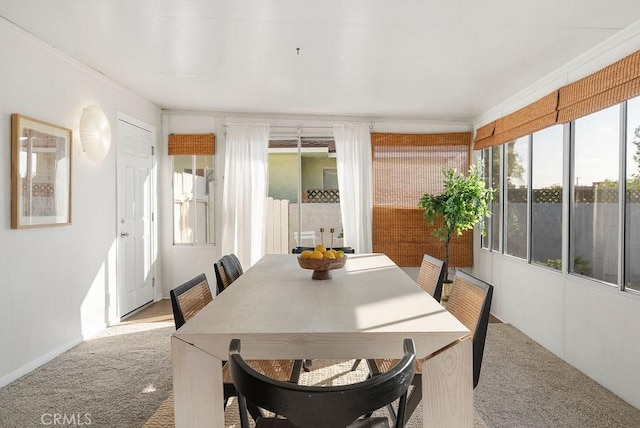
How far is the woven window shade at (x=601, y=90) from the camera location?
277 centimetres

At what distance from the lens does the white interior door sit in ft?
15.4

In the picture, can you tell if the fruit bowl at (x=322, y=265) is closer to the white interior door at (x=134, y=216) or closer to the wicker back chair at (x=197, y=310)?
the wicker back chair at (x=197, y=310)

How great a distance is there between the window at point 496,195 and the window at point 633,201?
2.19 meters

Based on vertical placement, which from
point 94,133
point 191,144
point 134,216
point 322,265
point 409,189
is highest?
point 191,144

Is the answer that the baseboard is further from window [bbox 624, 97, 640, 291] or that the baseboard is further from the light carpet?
window [bbox 624, 97, 640, 291]

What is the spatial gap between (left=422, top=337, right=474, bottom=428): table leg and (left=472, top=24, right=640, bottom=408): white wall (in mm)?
1905

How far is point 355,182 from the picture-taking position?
5828 mm

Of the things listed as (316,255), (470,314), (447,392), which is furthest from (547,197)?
(447,392)

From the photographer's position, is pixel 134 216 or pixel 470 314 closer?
pixel 470 314

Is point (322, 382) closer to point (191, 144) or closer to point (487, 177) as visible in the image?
point (487, 177)

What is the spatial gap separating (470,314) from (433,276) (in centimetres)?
77

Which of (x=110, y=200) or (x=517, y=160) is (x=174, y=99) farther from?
(x=517, y=160)

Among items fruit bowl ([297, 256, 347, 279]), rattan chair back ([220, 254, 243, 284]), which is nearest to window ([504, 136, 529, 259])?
fruit bowl ([297, 256, 347, 279])

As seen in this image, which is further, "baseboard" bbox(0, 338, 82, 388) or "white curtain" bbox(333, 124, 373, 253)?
"white curtain" bbox(333, 124, 373, 253)
